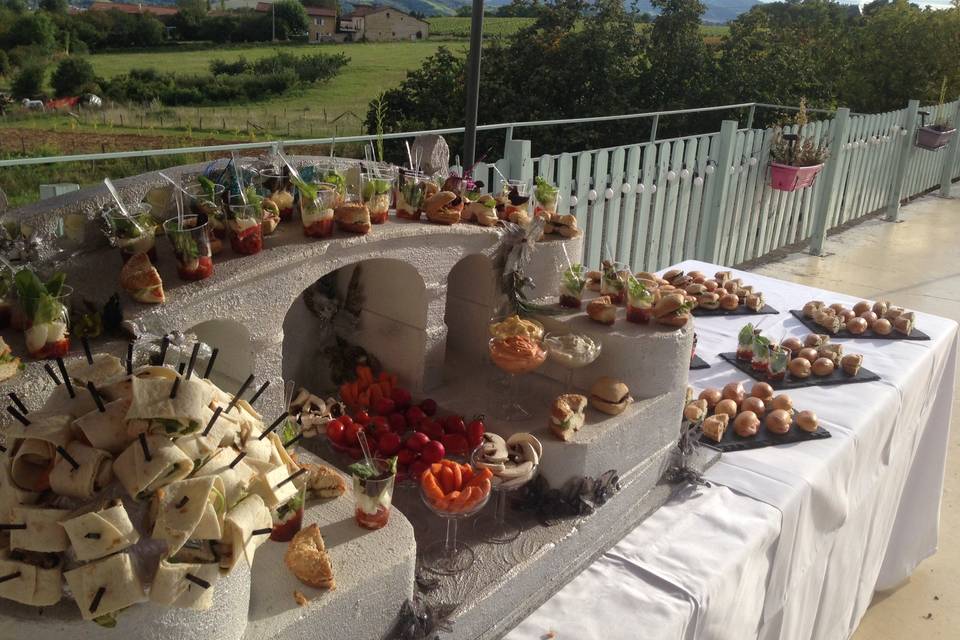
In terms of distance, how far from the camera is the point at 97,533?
0.94 m

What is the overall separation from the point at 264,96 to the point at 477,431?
11751mm

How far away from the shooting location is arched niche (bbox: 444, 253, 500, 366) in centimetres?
227

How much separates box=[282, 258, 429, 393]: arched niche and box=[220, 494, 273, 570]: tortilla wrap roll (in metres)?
1.10

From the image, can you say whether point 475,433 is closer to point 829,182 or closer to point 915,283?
point 915,283

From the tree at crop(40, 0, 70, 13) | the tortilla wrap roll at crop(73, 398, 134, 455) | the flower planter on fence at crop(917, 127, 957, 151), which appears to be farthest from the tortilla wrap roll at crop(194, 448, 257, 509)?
the tree at crop(40, 0, 70, 13)

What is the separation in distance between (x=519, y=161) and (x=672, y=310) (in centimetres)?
223

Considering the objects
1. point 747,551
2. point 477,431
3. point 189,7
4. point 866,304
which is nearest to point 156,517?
point 477,431

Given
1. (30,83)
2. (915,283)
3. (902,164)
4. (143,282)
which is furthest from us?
(30,83)

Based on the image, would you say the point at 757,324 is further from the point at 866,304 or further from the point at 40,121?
the point at 40,121

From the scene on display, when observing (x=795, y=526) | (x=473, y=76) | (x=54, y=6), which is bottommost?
(x=795, y=526)

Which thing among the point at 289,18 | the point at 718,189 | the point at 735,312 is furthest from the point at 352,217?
the point at 289,18

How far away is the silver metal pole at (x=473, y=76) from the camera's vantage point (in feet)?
7.42

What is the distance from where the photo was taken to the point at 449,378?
2.31m

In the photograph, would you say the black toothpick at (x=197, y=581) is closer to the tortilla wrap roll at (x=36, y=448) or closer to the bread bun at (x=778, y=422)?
the tortilla wrap roll at (x=36, y=448)
